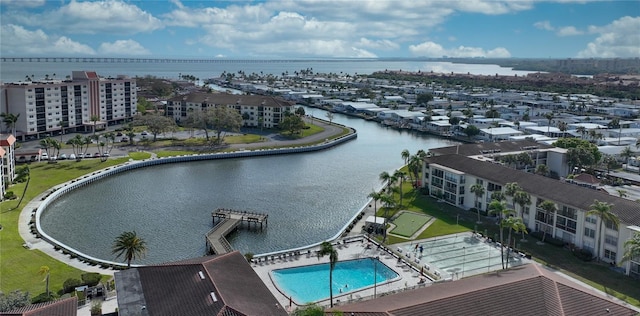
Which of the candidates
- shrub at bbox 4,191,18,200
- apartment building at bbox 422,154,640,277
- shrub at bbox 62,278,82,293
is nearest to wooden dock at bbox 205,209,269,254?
shrub at bbox 62,278,82,293

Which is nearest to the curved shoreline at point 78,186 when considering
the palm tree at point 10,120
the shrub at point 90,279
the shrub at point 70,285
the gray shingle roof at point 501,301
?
the shrub at point 90,279

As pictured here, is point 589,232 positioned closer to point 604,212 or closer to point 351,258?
point 604,212

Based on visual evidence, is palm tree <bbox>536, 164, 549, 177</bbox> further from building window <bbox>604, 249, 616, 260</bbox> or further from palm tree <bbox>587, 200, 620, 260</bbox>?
building window <bbox>604, 249, 616, 260</bbox>

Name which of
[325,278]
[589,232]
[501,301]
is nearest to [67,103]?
[325,278]

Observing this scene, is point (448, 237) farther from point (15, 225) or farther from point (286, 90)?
point (286, 90)

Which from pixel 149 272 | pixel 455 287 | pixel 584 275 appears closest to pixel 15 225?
pixel 149 272

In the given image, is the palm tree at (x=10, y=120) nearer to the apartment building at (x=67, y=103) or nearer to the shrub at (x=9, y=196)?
the apartment building at (x=67, y=103)
